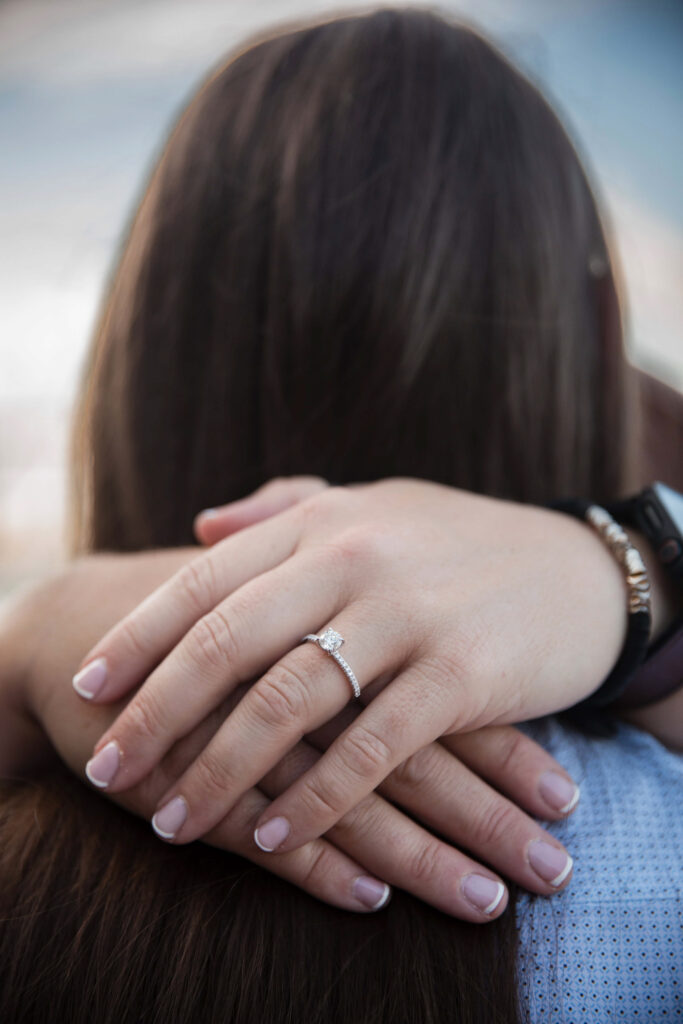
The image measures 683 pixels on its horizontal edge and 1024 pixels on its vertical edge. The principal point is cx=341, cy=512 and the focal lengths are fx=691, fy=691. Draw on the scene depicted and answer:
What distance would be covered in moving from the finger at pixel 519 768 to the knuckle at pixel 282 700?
175 mm

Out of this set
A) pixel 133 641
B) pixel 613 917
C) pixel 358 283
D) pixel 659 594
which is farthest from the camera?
pixel 358 283

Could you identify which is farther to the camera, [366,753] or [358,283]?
[358,283]

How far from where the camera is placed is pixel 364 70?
3.61 ft

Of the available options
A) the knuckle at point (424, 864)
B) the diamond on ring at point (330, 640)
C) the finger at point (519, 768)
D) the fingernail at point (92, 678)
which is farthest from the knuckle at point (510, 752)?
the fingernail at point (92, 678)

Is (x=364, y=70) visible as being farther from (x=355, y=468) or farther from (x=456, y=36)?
(x=355, y=468)

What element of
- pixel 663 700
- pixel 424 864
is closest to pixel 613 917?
pixel 424 864

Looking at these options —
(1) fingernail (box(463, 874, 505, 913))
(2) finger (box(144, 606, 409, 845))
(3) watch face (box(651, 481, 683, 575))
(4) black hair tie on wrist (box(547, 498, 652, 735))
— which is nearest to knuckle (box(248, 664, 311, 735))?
(2) finger (box(144, 606, 409, 845))

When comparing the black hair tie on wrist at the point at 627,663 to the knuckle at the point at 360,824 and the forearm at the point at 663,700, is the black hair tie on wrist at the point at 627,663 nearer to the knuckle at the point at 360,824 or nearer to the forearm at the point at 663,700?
the forearm at the point at 663,700

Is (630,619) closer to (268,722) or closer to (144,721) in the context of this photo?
(268,722)

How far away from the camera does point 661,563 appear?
86 centimetres

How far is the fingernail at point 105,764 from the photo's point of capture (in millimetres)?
677

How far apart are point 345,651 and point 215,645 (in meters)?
0.13

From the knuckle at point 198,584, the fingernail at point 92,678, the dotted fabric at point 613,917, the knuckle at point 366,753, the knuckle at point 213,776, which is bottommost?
the dotted fabric at point 613,917

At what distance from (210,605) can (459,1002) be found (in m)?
0.42
